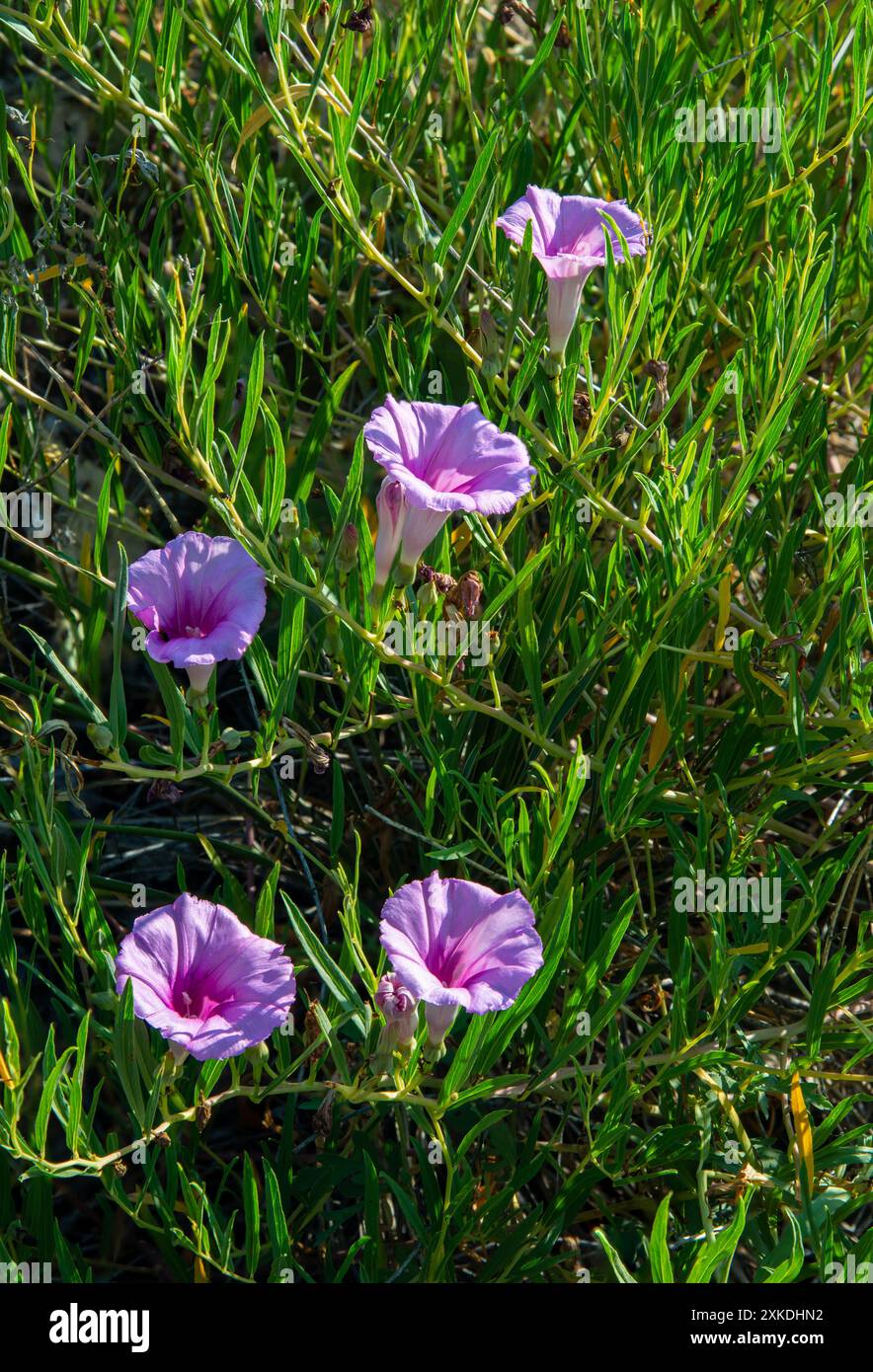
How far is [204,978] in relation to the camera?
5.47ft

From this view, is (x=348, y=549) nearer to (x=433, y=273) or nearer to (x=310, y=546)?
(x=310, y=546)

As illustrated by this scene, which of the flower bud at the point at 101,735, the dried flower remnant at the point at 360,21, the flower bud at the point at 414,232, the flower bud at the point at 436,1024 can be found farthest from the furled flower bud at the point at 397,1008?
the dried flower remnant at the point at 360,21

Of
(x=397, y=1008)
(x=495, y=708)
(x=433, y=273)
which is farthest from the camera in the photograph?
(x=495, y=708)

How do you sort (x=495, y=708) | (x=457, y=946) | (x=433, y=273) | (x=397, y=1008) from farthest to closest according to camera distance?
1. (x=495, y=708)
2. (x=433, y=273)
3. (x=457, y=946)
4. (x=397, y=1008)

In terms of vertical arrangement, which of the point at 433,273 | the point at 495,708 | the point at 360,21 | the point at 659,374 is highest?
the point at 360,21

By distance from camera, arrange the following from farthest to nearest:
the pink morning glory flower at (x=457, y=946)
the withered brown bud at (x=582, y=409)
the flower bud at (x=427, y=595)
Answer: the withered brown bud at (x=582, y=409)
the flower bud at (x=427, y=595)
the pink morning glory flower at (x=457, y=946)

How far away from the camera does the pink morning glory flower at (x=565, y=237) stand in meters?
1.74

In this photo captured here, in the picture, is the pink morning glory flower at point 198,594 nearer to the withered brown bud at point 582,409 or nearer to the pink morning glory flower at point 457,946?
the pink morning glory flower at point 457,946

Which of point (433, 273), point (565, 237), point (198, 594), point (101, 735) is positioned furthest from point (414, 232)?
point (101, 735)

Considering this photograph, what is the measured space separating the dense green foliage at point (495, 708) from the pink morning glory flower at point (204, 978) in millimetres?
41

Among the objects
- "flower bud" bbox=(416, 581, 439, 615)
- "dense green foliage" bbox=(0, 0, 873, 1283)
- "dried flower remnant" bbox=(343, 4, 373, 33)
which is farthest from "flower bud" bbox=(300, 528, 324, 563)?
"dried flower remnant" bbox=(343, 4, 373, 33)

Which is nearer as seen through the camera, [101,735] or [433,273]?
[101,735]

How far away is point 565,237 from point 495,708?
0.66m

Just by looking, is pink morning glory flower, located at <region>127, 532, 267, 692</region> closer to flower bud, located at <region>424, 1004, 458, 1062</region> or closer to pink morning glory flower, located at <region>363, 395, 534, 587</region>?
pink morning glory flower, located at <region>363, 395, 534, 587</region>
